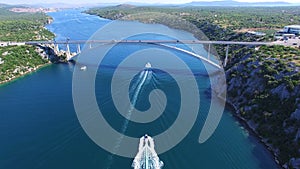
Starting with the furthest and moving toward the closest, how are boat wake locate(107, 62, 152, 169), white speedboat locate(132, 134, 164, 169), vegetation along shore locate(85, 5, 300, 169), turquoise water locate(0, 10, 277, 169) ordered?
vegetation along shore locate(85, 5, 300, 169), boat wake locate(107, 62, 152, 169), turquoise water locate(0, 10, 277, 169), white speedboat locate(132, 134, 164, 169)

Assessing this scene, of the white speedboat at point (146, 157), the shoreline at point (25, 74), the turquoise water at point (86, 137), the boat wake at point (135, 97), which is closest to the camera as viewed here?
the white speedboat at point (146, 157)

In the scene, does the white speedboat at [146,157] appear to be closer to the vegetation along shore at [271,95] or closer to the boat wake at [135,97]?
the boat wake at [135,97]

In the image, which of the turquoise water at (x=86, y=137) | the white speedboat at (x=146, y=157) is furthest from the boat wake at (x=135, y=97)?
the white speedboat at (x=146, y=157)

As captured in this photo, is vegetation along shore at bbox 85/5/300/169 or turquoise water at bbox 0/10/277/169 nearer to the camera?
turquoise water at bbox 0/10/277/169

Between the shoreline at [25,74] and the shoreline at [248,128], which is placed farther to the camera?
the shoreline at [25,74]

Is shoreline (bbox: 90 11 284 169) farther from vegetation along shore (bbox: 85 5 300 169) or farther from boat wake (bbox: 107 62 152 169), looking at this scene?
boat wake (bbox: 107 62 152 169)

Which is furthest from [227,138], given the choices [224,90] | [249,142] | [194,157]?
[224,90]

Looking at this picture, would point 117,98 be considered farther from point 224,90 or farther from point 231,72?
point 231,72

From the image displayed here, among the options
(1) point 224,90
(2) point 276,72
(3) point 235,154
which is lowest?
(3) point 235,154

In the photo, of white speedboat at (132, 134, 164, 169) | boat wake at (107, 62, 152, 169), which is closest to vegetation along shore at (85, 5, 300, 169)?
white speedboat at (132, 134, 164, 169)
